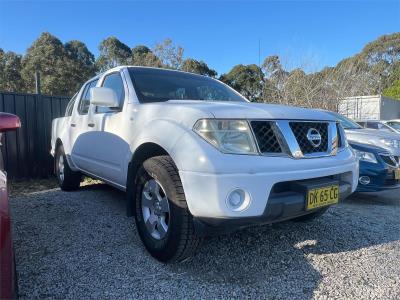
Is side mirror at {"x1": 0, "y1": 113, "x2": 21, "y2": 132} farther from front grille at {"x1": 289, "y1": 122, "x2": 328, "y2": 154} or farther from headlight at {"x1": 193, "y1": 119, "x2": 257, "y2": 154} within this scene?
front grille at {"x1": 289, "y1": 122, "x2": 328, "y2": 154}

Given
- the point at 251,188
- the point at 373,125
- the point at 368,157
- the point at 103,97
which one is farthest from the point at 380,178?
the point at 373,125

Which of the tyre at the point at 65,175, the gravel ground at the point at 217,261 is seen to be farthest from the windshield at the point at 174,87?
the tyre at the point at 65,175

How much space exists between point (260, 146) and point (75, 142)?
2.92 metres

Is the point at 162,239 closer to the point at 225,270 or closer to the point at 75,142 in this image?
the point at 225,270

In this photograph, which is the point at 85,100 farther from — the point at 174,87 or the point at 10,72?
the point at 10,72

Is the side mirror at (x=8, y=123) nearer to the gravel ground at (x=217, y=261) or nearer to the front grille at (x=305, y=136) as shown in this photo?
the gravel ground at (x=217, y=261)

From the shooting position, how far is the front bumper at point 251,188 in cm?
215

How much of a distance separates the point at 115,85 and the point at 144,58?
69.5 ft

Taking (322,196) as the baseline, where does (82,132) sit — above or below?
above

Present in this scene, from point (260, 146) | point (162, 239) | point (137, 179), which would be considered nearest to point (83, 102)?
point (137, 179)

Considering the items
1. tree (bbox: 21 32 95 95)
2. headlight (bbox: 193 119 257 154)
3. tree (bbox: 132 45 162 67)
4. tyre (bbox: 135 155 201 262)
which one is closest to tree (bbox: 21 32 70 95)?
tree (bbox: 21 32 95 95)

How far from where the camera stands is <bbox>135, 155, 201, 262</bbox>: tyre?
2.36 meters

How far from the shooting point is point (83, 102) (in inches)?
181

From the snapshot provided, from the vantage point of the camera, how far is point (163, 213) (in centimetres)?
261
